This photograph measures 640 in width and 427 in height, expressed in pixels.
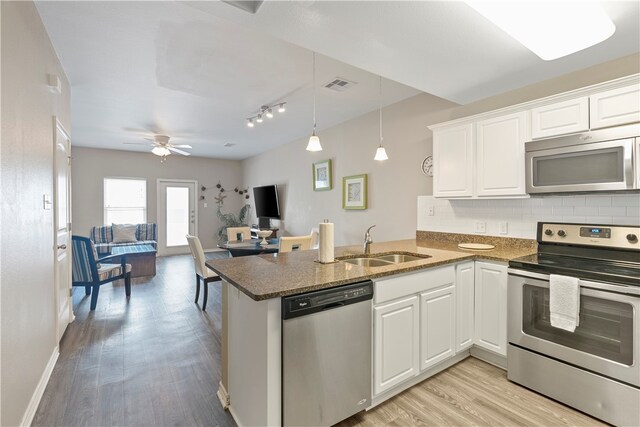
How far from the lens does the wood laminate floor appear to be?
1.83m

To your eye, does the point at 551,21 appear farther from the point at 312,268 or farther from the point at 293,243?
the point at 293,243

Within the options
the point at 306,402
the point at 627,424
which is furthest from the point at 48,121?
the point at 627,424

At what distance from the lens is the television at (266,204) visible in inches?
266

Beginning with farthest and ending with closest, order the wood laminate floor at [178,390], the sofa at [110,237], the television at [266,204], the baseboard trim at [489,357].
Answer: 1. the television at [266,204]
2. the sofa at [110,237]
3. the baseboard trim at [489,357]
4. the wood laminate floor at [178,390]

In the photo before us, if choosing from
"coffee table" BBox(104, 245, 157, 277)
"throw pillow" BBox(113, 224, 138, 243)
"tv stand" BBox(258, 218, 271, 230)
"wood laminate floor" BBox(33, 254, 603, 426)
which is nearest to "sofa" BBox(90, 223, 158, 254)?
"throw pillow" BBox(113, 224, 138, 243)

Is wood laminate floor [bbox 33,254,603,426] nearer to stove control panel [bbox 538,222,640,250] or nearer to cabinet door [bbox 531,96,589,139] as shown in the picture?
stove control panel [bbox 538,222,640,250]

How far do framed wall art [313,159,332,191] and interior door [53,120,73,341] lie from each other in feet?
11.2

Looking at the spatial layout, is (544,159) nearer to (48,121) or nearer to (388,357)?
(388,357)

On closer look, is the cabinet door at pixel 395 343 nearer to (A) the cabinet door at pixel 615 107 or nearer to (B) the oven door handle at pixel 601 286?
(B) the oven door handle at pixel 601 286

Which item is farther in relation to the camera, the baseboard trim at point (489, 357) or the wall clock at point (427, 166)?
the wall clock at point (427, 166)

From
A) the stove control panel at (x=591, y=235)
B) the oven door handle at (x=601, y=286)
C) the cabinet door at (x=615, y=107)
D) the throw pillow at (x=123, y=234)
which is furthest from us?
the throw pillow at (x=123, y=234)

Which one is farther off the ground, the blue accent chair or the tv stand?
the tv stand

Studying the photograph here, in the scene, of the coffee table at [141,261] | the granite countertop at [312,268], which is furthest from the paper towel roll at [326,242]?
the coffee table at [141,261]

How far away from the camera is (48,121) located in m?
2.40
